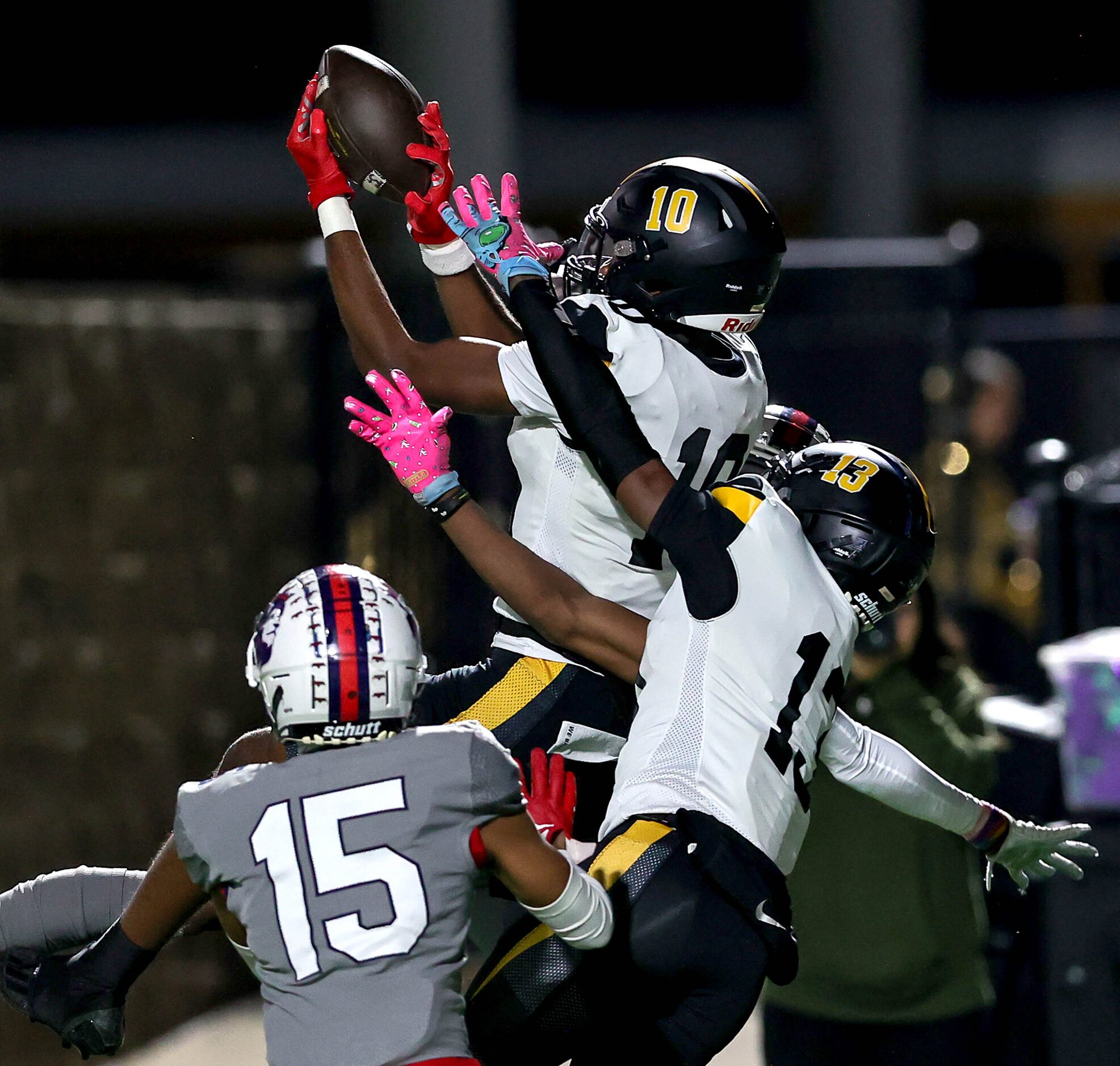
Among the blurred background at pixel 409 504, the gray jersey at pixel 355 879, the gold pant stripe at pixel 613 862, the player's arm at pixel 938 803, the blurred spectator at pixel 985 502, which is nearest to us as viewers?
the gray jersey at pixel 355 879

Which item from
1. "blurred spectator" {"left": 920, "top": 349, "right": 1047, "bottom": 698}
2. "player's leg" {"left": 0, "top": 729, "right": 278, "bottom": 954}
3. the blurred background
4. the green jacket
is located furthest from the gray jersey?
"blurred spectator" {"left": 920, "top": 349, "right": 1047, "bottom": 698}

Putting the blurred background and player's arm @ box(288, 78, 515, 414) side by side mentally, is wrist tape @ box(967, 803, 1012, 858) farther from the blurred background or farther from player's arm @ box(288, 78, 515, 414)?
player's arm @ box(288, 78, 515, 414)

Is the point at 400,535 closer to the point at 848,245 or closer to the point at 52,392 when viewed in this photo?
the point at 52,392

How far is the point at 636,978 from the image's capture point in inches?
108

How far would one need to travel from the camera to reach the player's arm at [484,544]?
3.02 metres

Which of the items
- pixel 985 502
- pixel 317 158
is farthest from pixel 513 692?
pixel 985 502

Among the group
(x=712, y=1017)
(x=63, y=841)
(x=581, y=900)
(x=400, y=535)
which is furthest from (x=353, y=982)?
(x=400, y=535)

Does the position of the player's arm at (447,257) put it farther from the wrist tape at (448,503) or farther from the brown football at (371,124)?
the wrist tape at (448,503)

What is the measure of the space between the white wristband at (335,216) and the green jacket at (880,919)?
1.93m

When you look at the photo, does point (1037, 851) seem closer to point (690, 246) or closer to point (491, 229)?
point (690, 246)

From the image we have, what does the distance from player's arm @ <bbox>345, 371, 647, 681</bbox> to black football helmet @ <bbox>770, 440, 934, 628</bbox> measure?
37 cm

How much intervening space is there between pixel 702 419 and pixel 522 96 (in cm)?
1273

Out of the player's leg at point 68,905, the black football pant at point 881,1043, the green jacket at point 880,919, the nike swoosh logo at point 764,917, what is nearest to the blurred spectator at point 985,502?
the green jacket at point 880,919

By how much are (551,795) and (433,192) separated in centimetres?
118
